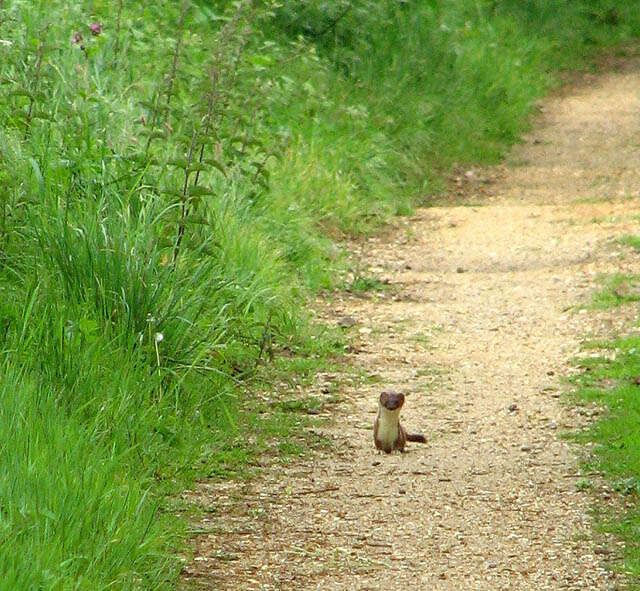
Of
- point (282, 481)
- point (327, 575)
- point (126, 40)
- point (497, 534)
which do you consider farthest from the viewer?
point (126, 40)

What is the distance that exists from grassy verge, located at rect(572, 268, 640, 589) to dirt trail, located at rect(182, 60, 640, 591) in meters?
0.08

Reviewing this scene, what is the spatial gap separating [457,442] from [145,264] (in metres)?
1.43

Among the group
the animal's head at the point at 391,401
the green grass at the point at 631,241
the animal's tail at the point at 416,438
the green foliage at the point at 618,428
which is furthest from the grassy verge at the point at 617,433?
the green grass at the point at 631,241

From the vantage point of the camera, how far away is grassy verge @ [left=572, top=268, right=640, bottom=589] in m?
4.02

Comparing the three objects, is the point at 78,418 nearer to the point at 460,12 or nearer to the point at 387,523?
the point at 387,523

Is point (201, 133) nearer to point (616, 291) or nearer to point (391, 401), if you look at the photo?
point (391, 401)

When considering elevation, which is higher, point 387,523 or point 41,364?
point 41,364

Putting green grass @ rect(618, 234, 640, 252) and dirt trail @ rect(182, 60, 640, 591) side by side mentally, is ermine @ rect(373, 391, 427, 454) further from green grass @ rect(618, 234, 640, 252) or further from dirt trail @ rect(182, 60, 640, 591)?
green grass @ rect(618, 234, 640, 252)

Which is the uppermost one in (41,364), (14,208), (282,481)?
(14,208)

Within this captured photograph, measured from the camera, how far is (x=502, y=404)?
543cm

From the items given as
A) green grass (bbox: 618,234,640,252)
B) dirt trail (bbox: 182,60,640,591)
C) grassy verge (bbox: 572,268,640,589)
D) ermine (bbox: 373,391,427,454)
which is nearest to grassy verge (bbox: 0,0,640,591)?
dirt trail (bbox: 182,60,640,591)

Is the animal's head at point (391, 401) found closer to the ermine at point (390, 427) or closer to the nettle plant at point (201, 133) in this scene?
the ermine at point (390, 427)

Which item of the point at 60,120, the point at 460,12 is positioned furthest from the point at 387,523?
the point at 460,12

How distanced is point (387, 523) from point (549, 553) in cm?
55
